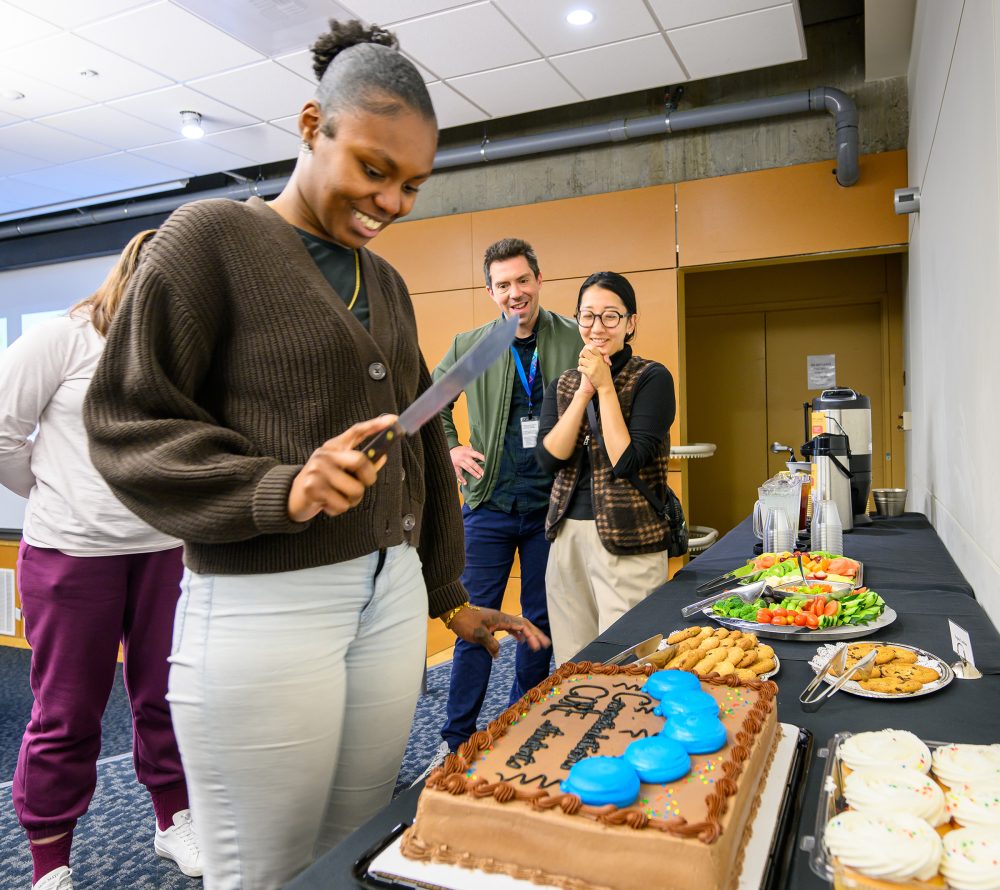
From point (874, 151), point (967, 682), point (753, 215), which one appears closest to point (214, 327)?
point (967, 682)

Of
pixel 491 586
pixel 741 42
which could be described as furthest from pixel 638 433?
pixel 741 42

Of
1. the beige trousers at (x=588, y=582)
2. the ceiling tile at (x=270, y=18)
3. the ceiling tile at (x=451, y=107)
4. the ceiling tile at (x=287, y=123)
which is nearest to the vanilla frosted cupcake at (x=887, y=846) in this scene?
the beige trousers at (x=588, y=582)

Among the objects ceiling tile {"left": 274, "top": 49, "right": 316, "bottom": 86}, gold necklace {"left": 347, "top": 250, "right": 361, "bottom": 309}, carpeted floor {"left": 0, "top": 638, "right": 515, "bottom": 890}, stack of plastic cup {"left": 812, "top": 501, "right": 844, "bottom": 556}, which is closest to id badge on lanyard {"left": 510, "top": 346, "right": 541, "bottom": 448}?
stack of plastic cup {"left": 812, "top": 501, "right": 844, "bottom": 556}

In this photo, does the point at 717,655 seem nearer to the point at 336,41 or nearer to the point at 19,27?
the point at 336,41

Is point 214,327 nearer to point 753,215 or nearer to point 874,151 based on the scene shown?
point 753,215

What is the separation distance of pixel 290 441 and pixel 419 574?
0.26 metres

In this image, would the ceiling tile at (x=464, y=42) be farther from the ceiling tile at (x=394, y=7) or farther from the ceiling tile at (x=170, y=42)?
the ceiling tile at (x=170, y=42)

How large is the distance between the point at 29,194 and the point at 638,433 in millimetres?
5737

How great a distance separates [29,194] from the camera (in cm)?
588

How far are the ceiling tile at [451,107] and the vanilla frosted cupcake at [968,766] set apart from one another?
4193 millimetres

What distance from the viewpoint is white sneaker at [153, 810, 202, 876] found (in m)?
2.00

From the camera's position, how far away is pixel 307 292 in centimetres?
88

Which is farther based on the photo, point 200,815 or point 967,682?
point 967,682

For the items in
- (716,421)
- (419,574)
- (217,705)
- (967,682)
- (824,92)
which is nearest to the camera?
(217,705)
